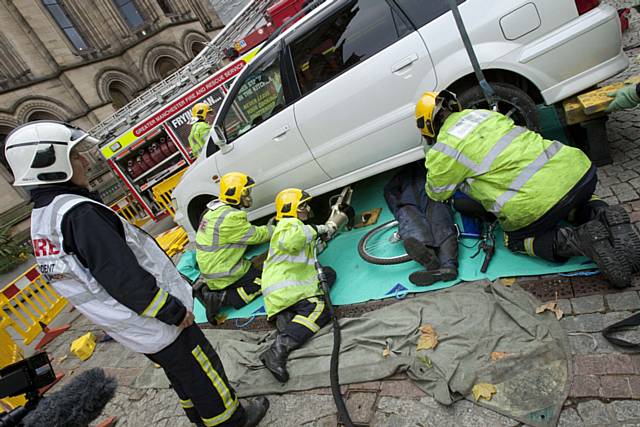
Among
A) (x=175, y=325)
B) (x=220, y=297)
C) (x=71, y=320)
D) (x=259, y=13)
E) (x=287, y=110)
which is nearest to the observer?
(x=175, y=325)

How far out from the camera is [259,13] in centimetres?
786

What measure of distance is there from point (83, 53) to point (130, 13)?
4.21 meters

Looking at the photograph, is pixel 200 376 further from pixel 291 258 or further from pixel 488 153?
pixel 488 153

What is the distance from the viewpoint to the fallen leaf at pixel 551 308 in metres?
2.02

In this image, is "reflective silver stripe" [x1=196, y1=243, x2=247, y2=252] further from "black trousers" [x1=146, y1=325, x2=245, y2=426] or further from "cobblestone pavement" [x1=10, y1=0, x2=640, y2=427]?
"black trousers" [x1=146, y1=325, x2=245, y2=426]

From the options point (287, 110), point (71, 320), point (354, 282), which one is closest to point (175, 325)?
point (354, 282)

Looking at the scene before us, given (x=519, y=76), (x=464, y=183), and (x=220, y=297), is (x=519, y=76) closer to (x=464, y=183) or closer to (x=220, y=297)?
(x=464, y=183)

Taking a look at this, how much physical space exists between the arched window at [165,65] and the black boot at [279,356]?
21.5 metres

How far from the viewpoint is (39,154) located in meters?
1.68

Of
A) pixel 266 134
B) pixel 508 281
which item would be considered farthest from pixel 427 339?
pixel 266 134

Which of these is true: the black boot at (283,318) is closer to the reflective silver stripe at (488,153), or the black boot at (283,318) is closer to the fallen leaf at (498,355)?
the fallen leaf at (498,355)

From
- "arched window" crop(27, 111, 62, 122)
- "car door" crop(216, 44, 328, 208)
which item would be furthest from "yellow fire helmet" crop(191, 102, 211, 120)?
"arched window" crop(27, 111, 62, 122)

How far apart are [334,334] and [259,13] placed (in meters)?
7.85

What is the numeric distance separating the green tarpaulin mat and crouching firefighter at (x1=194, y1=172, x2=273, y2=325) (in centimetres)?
22
